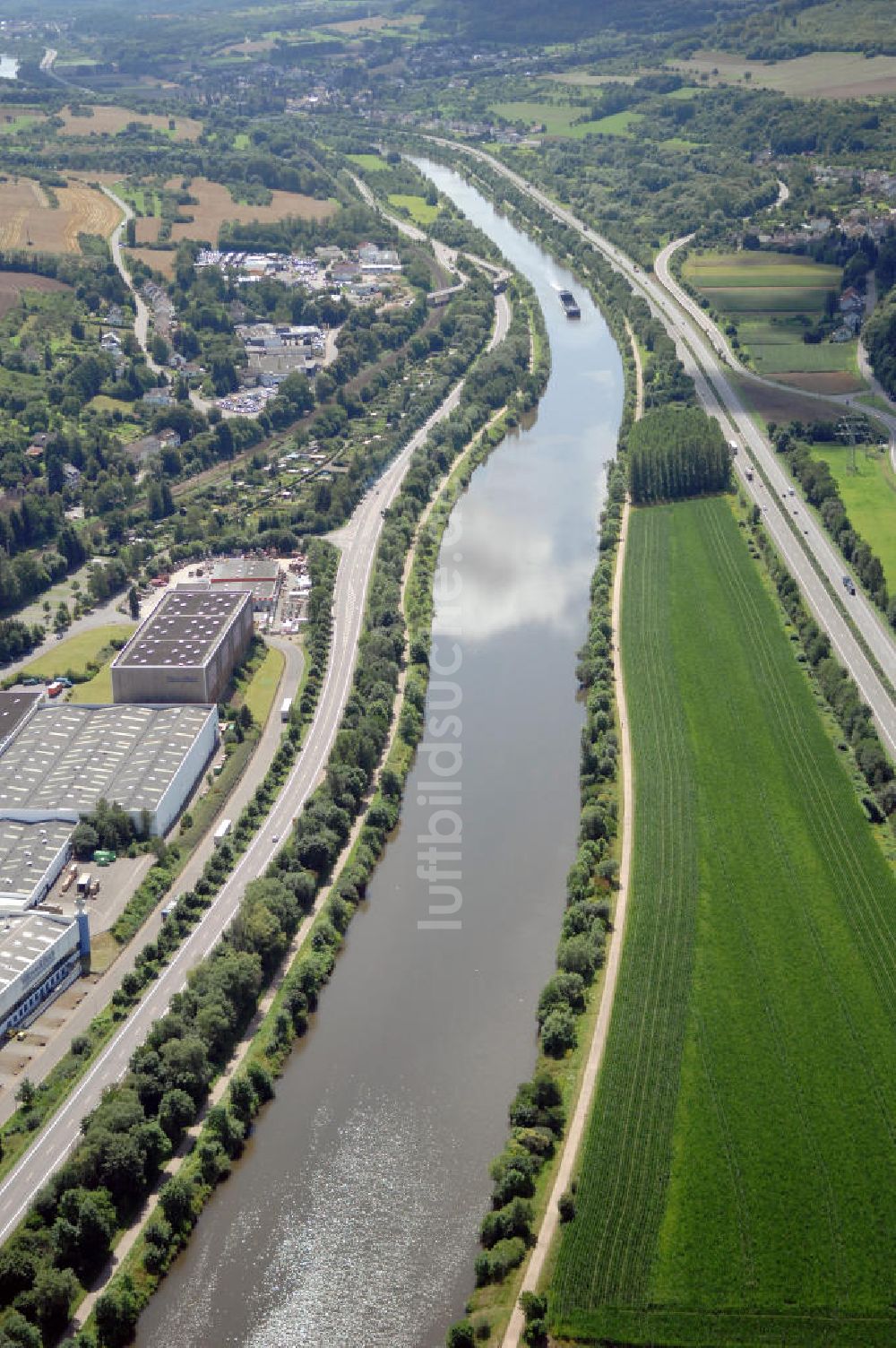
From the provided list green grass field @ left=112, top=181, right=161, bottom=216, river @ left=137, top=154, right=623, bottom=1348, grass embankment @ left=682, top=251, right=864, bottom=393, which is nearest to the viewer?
river @ left=137, top=154, right=623, bottom=1348

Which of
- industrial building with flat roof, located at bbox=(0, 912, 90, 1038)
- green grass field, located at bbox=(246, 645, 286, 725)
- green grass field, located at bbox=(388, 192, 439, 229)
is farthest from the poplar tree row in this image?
green grass field, located at bbox=(388, 192, 439, 229)

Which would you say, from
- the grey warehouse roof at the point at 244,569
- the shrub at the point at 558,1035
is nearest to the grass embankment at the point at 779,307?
the grey warehouse roof at the point at 244,569

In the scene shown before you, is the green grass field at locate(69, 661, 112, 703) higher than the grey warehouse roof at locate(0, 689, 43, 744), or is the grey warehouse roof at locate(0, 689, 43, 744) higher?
the grey warehouse roof at locate(0, 689, 43, 744)

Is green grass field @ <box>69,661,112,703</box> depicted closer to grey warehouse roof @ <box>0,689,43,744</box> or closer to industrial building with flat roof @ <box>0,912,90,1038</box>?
grey warehouse roof @ <box>0,689,43,744</box>

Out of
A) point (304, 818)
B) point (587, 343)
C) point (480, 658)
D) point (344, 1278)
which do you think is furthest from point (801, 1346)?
point (587, 343)

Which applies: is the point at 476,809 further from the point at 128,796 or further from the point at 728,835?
the point at 128,796

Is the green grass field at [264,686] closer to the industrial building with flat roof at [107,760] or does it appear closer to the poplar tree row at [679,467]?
the industrial building with flat roof at [107,760]
